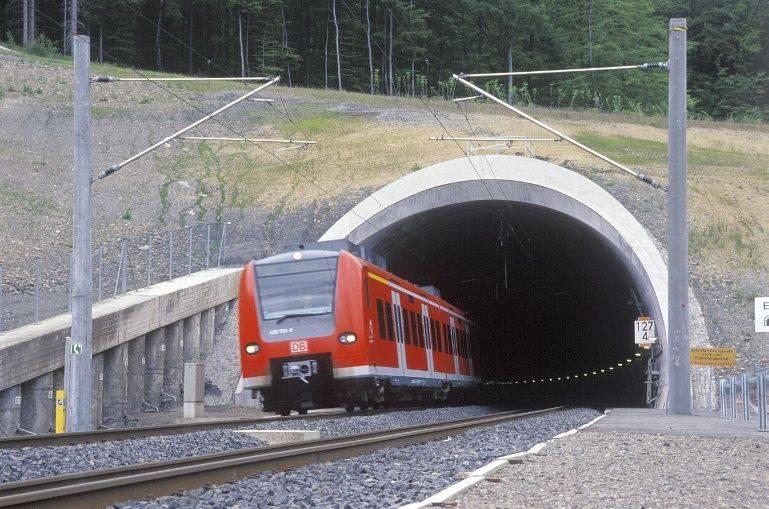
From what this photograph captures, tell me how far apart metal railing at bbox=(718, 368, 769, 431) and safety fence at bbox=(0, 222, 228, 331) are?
45.9 feet

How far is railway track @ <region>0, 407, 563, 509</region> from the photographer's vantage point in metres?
8.55

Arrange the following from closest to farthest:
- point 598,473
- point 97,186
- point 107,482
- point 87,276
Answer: point 107,482
point 598,473
point 87,276
point 97,186

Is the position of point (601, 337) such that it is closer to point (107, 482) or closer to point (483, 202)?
point (483, 202)

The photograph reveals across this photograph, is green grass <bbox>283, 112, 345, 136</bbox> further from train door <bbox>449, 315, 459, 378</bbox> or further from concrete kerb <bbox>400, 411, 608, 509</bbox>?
concrete kerb <bbox>400, 411, 608, 509</bbox>

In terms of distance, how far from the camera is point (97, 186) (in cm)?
4147

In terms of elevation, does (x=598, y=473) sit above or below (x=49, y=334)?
below

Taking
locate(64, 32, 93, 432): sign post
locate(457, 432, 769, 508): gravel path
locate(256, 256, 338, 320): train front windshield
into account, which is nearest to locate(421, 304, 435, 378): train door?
locate(256, 256, 338, 320): train front windshield

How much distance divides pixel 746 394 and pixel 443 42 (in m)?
63.9

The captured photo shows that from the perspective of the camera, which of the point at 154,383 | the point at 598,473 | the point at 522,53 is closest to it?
the point at 598,473

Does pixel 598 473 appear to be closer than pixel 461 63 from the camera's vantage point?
Yes

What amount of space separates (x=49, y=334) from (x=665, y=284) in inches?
601

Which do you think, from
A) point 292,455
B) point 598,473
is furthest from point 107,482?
point 598,473

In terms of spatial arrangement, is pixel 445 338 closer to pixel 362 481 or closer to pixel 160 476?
pixel 362 481

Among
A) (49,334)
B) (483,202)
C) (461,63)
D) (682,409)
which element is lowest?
(682,409)
